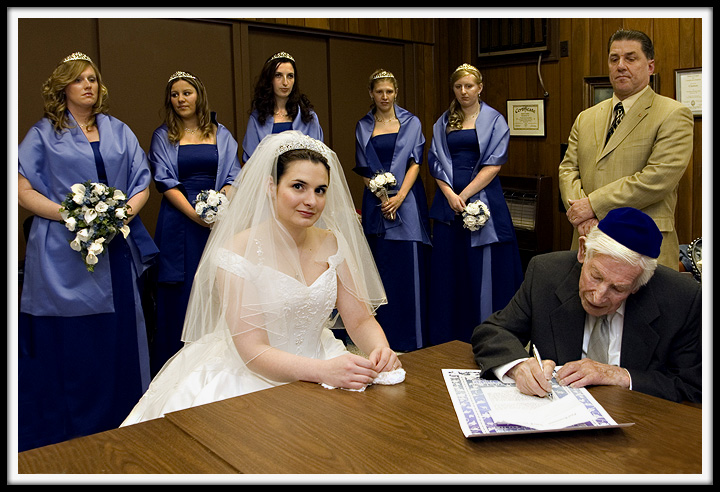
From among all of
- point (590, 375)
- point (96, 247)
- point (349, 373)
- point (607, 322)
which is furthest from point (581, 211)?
point (96, 247)

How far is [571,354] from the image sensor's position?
2.17m

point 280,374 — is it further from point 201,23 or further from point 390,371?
point 201,23

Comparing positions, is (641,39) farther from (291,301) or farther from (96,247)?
(96,247)

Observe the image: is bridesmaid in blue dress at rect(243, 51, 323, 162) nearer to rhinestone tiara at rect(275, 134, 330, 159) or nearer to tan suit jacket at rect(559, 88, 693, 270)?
tan suit jacket at rect(559, 88, 693, 270)

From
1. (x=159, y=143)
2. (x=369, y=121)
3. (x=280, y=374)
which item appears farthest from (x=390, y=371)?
(x=369, y=121)

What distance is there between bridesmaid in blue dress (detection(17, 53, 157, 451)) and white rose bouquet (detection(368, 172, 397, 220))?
5.62 ft

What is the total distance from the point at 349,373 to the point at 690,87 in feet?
14.2

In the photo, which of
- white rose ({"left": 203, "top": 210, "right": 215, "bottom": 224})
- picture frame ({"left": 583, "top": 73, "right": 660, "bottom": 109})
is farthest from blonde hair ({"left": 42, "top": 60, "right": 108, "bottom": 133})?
picture frame ({"left": 583, "top": 73, "right": 660, "bottom": 109})

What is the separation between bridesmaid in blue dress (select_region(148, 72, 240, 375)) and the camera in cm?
404

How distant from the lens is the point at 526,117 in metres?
6.38

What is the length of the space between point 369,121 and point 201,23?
5.17 feet

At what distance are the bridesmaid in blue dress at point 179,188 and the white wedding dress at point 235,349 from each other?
160cm

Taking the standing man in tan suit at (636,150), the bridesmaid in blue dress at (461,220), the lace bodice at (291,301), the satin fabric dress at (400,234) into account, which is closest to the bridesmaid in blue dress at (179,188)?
the satin fabric dress at (400,234)

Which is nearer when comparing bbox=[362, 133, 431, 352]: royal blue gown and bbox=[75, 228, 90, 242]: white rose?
bbox=[75, 228, 90, 242]: white rose
